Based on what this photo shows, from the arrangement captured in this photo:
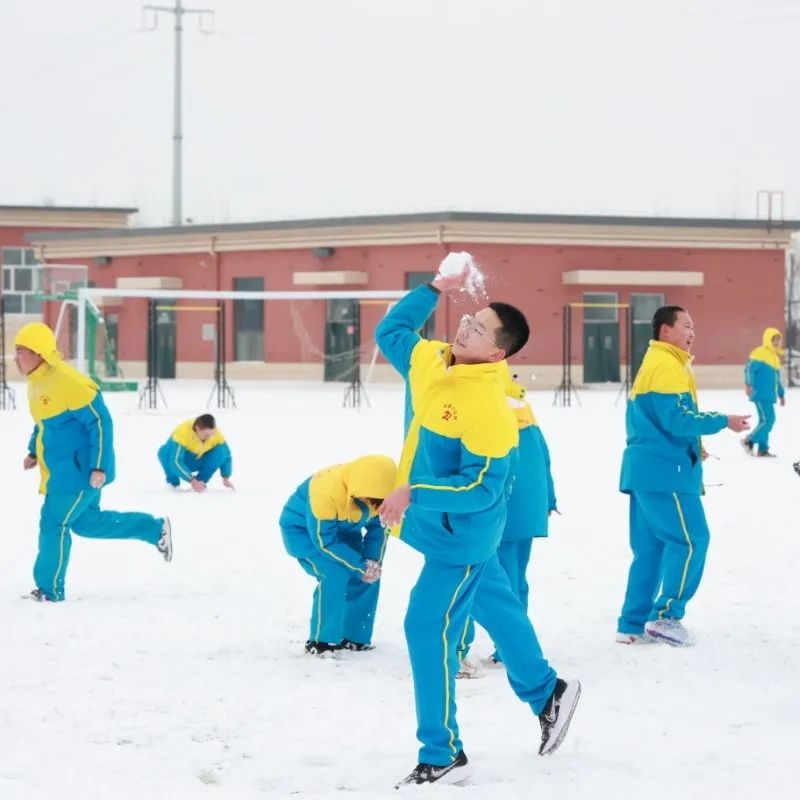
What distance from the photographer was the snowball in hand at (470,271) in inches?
203

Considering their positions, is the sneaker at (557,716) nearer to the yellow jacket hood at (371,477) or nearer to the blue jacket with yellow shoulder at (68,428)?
the yellow jacket hood at (371,477)

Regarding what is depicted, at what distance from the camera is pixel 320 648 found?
698 centimetres

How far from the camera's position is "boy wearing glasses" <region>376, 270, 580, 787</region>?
483 cm

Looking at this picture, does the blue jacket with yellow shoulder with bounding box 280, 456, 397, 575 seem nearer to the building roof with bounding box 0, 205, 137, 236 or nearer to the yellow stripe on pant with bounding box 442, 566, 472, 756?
the yellow stripe on pant with bounding box 442, 566, 472, 756

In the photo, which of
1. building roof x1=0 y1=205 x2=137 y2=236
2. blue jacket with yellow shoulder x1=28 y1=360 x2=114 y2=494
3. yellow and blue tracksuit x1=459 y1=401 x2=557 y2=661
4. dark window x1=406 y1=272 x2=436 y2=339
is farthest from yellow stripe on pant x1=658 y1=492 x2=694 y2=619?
building roof x1=0 y1=205 x2=137 y2=236

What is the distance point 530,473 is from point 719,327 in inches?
1358

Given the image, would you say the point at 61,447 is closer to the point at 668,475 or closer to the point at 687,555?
the point at 668,475

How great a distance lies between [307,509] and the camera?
23.1 feet

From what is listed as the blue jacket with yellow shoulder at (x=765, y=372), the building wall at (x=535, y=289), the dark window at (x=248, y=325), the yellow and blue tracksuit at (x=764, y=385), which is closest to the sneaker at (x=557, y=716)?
the yellow and blue tracksuit at (x=764, y=385)

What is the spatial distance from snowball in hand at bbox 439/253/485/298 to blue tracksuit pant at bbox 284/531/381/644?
2.20m

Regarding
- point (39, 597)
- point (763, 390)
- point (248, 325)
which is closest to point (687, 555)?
point (39, 597)

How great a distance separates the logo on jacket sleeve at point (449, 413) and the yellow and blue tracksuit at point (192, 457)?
930 cm

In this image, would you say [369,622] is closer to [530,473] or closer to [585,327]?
[530,473]

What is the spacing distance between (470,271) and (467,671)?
7.36 ft
